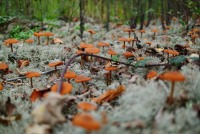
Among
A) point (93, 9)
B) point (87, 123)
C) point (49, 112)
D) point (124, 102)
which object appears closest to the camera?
point (87, 123)

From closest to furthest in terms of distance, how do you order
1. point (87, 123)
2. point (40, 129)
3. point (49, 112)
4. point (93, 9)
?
point (87, 123) → point (40, 129) → point (49, 112) → point (93, 9)

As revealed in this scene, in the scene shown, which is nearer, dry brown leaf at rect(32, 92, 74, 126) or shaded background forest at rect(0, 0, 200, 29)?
dry brown leaf at rect(32, 92, 74, 126)

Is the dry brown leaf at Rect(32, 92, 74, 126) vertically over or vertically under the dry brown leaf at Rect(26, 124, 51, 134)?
over

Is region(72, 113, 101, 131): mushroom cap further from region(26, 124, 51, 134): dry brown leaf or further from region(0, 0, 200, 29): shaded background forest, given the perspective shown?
region(0, 0, 200, 29): shaded background forest

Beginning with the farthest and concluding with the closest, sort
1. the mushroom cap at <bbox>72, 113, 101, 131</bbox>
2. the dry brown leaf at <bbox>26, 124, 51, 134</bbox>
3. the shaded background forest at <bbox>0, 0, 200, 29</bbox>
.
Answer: the shaded background forest at <bbox>0, 0, 200, 29</bbox>, the dry brown leaf at <bbox>26, 124, 51, 134</bbox>, the mushroom cap at <bbox>72, 113, 101, 131</bbox>

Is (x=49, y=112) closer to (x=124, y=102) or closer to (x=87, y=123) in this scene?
(x=87, y=123)

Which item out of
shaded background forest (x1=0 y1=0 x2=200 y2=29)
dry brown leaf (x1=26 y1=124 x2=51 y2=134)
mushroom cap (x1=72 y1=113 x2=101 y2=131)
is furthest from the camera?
shaded background forest (x1=0 y1=0 x2=200 y2=29)

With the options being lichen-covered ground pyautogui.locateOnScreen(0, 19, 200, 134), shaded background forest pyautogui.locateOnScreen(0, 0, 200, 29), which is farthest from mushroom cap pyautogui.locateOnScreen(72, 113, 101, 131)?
shaded background forest pyautogui.locateOnScreen(0, 0, 200, 29)

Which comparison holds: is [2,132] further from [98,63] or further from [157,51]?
[157,51]

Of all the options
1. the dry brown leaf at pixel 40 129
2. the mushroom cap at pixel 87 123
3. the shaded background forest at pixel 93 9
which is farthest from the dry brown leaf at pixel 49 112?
the shaded background forest at pixel 93 9

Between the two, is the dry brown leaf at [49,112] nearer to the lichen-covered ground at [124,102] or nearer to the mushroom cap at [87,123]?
the lichen-covered ground at [124,102]

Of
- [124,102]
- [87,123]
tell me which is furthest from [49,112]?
[124,102]

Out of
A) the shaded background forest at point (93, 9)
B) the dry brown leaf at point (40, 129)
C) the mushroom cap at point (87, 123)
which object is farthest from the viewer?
the shaded background forest at point (93, 9)
